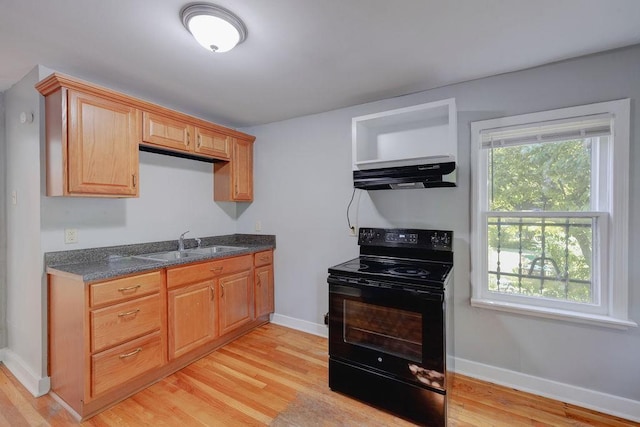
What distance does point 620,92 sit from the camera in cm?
178

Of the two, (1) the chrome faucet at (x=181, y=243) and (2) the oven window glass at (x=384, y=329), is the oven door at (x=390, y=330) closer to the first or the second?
(2) the oven window glass at (x=384, y=329)

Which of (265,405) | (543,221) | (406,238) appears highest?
(543,221)

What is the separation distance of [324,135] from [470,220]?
1583mm

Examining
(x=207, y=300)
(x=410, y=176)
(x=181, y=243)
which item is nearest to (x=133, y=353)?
(x=207, y=300)

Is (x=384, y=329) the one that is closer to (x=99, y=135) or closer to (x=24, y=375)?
(x=99, y=135)

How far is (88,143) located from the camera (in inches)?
77.3

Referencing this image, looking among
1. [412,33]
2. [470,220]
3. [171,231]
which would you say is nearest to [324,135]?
[412,33]

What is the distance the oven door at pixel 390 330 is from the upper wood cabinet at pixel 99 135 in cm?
180

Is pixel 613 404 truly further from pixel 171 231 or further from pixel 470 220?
pixel 171 231

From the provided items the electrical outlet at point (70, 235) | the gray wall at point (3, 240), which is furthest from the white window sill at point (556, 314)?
the gray wall at point (3, 240)

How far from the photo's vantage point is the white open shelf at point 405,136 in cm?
203

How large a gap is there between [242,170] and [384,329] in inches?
89.7

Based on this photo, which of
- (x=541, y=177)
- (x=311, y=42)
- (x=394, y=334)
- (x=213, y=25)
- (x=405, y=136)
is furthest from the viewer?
(x=405, y=136)

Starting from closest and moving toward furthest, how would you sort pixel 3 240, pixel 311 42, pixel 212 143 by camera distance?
pixel 311 42 < pixel 3 240 < pixel 212 143
